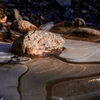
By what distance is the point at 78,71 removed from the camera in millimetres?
2023

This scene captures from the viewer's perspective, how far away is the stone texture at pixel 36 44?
254 centimetres

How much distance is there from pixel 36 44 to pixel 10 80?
105cm

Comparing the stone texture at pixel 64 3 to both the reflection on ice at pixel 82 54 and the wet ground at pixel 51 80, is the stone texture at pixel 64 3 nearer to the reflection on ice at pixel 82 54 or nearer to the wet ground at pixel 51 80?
the reflection on ice at pixel 82 54

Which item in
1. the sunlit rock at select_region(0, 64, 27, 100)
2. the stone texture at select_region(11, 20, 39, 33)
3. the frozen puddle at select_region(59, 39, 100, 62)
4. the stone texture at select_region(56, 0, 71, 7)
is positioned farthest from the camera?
the stone texture at select_region(56, 0, 71, 7)

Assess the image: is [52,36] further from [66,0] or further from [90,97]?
[66,0]

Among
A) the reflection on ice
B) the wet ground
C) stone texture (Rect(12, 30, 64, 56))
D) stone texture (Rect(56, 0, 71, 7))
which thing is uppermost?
stone texture (Rect(56, 0, 71, 7))

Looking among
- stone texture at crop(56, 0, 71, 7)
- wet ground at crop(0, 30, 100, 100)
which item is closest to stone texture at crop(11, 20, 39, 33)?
wet ground at crop(0, 30, 100, 100)

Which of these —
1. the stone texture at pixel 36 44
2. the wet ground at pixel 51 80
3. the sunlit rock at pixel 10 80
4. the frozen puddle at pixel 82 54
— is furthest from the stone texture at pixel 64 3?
the sunlit rock at pixel 10 80

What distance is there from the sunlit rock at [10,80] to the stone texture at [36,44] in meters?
0.49

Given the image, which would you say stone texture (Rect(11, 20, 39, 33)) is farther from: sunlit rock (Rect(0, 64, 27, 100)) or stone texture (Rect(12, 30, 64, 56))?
sunlit rock (Rect(0, 64, 27, 100))

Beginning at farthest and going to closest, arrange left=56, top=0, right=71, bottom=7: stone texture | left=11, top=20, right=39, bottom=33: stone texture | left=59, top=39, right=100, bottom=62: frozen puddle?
left=56, top=0, right=71, bottom=7: stone texture, left=11, top=20, right=39, bottom=33: stone texture, left=59, top=39, right=100, bottom=62: frozen puddle

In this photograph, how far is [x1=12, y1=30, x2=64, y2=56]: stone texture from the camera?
2539mm

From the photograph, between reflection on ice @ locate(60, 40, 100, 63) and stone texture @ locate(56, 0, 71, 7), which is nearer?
reflection on ice @ locate(60, 40, 100, 63)

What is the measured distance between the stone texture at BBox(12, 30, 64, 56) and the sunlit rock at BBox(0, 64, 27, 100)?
1.60 ft
